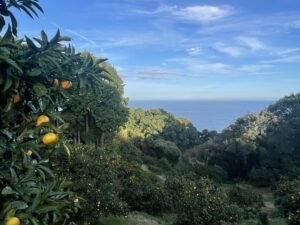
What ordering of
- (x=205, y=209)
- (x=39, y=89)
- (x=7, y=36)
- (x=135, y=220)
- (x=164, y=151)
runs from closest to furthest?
(x=7, y=36) < (x=39, y=89) < (x=205, y=209) < (x=135, y=220) < (x=164, y=151)

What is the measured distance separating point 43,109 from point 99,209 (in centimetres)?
929

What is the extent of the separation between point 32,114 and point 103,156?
11167 millimetres

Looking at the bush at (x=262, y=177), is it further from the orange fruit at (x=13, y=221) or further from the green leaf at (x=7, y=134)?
the orange fruit at (x=13, y=221)

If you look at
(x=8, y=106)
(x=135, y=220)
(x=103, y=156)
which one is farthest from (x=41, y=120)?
(x=135, y=220)

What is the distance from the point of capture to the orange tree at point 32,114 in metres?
2.39

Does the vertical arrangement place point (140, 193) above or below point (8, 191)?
below


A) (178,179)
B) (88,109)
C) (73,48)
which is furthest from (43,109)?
(88,109)

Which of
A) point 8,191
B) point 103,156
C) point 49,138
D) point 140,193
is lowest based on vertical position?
point 140,193

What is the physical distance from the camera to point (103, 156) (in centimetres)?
1381

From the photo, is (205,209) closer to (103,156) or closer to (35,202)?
(103,156)

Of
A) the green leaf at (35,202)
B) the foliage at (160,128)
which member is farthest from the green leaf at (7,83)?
the foliage at (160,128)

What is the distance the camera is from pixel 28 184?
244 centimetres

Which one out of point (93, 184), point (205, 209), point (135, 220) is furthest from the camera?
point (135, 220)

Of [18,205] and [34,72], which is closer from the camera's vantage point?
[18,205]
